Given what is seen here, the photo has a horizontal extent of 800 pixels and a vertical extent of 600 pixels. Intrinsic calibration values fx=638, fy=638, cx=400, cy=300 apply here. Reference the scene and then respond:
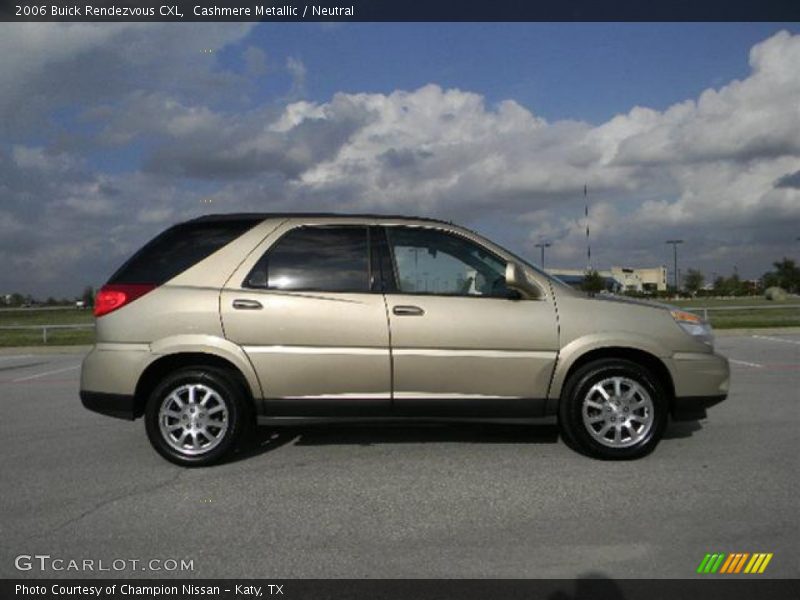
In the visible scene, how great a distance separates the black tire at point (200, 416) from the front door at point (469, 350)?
121cm

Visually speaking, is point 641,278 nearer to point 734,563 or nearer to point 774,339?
point 774,339

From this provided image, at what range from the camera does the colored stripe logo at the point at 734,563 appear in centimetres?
303

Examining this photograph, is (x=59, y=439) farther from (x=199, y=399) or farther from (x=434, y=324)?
(x=434, y=324)

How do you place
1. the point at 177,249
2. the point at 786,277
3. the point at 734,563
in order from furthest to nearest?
the point at 786,277 → the point at 177,249 → the point at 734,563

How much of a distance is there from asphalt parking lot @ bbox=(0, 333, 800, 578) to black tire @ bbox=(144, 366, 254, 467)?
14 centimetres

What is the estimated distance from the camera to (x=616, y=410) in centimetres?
482

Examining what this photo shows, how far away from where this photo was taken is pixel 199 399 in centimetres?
480

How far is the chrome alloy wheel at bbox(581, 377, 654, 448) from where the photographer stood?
481cm

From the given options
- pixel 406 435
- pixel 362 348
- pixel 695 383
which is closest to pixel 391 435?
pixel 406 435

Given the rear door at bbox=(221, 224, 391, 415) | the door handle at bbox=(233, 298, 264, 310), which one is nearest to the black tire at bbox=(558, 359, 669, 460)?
the rear door at bbox=(221, 224, 391, 415)

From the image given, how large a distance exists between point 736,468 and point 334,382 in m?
2.99

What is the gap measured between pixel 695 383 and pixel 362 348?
2558 mm

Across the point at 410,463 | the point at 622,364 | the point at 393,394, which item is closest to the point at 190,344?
the point at 393,394
